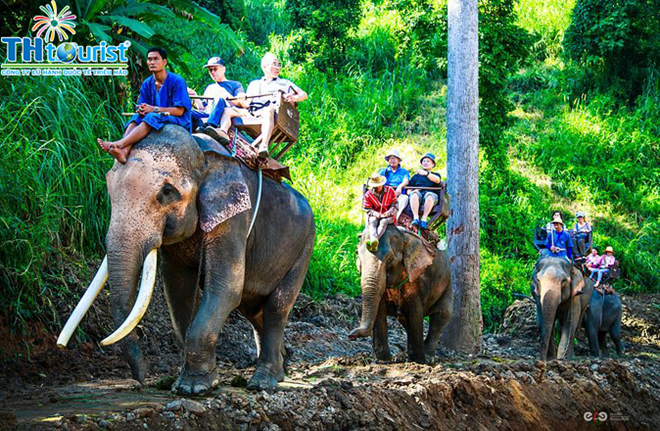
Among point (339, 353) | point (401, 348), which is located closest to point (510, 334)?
point (401, 348)

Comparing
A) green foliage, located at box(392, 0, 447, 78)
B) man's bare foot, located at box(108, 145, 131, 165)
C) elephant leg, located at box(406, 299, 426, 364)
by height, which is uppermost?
green foliage, located at box(392, 0, 447, 78)

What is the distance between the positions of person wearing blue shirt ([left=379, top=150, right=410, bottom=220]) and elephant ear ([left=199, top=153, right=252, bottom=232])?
3.73 m

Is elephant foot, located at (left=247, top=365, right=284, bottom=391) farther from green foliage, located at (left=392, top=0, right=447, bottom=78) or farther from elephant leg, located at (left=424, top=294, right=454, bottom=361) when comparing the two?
green foliage, located at (left=392, top=0, right=447, bottom=78)

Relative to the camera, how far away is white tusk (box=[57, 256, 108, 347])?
18.7ft

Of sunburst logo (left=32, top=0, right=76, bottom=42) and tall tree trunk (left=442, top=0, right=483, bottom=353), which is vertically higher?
sunburst logo (left=32, top=0, right=76, bottom=42)

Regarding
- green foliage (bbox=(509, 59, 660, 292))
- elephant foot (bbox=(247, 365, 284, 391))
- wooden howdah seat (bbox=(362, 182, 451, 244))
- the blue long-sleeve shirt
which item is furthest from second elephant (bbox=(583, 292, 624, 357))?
elephant foot (bbox=(247, 365, 284, 391))

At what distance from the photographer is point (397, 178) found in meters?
10.9

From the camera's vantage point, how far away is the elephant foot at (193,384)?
634cm

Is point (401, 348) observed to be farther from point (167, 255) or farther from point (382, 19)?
point (382, 19)

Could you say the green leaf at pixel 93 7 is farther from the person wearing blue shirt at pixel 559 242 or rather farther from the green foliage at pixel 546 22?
the green foliage at pixel 546 22

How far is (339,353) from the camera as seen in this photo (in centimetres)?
1162

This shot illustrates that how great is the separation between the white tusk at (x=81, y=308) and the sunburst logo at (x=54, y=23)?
16.3ft

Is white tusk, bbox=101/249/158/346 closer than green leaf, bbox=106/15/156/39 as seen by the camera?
Yes

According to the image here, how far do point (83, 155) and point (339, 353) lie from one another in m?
4.23
